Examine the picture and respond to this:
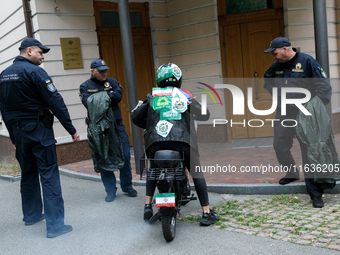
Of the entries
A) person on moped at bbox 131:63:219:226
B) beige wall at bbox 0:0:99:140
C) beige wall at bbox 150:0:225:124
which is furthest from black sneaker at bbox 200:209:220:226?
beige wall at bbox 150:0:225:124

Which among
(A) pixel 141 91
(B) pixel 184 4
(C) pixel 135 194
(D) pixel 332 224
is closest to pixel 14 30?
(A) pixel 141 91

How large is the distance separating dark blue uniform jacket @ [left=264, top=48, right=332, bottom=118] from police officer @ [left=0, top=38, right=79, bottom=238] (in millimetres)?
2801

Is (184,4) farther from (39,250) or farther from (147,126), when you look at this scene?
(39,250)

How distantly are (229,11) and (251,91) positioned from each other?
6.77 ft

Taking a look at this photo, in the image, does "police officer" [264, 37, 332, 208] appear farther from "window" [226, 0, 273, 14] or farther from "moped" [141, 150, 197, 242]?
"window" [226, 0, 273, 14]

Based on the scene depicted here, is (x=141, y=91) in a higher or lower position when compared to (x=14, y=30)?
lower

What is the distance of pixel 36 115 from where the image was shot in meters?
4.46

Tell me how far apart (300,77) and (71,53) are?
5292 mm

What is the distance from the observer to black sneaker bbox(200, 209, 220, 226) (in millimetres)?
4375

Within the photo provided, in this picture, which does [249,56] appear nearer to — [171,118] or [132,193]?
[132,193]

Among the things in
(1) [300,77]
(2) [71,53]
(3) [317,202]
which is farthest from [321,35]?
(2) [71,53]

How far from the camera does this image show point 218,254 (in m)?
3.64

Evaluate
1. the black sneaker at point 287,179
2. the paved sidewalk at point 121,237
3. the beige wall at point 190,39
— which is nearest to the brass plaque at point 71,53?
the beige wall at point 190,39

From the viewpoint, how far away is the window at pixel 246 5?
9500mm
